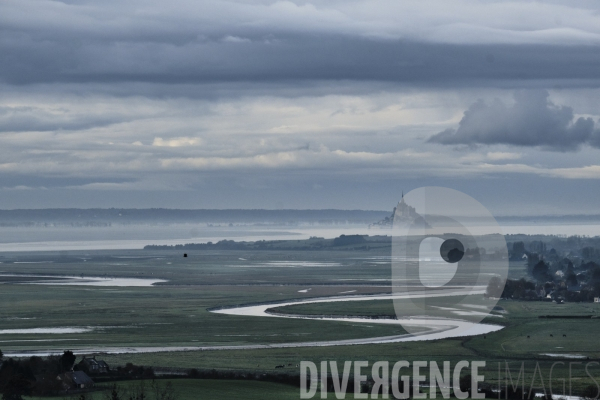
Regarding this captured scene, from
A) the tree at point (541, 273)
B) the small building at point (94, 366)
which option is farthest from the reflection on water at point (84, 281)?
the small building at point (94, 366)

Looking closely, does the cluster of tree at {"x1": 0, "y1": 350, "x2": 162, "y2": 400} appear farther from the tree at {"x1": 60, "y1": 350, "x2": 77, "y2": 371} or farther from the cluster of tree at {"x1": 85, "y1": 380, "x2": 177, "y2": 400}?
the cluster of tree at {"x1": 85, "y1": 380, "x2": 177, "y2": 400}

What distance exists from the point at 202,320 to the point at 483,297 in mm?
42335

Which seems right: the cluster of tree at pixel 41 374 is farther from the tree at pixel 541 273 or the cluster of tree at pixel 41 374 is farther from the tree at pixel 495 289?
the tree at pixel 541 273

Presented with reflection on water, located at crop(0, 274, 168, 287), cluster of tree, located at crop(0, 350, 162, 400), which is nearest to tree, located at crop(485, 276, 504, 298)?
reflection on water, located at crop(0, 274, 168, 287)

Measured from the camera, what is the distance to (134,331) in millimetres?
78312

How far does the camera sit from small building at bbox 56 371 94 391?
4979 cm

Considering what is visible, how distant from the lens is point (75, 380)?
164ft

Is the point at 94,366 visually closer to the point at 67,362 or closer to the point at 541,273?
the point at 67,362

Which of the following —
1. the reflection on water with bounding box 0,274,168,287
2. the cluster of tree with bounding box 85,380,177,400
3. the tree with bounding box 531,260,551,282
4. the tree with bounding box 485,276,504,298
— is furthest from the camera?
the tree with bounding box 531,260,551,282

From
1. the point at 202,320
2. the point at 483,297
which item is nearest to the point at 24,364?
the point at 202,320

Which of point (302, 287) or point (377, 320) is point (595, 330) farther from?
point (302, 287)

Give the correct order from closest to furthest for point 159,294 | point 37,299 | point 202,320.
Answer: point 202,320, point 37,299, point 159,294

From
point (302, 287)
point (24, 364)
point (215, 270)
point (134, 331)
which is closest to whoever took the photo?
point (24, 364)

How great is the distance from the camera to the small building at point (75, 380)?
4979 centimetres
